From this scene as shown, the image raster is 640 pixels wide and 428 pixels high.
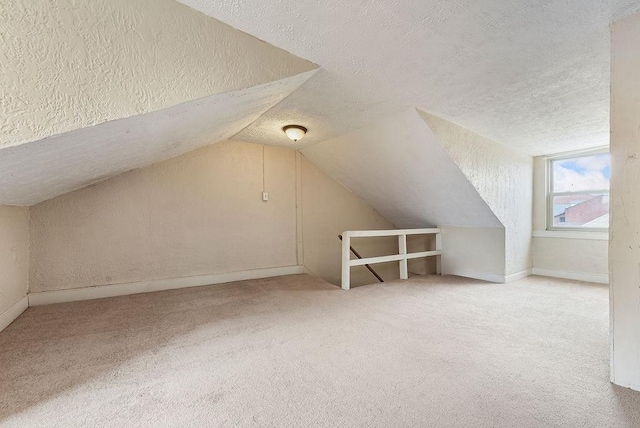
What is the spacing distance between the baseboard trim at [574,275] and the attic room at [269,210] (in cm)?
2

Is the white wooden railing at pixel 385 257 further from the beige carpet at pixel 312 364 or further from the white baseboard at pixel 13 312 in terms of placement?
the white baseboard at pixel 13 312

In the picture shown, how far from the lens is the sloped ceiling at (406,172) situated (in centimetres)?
300

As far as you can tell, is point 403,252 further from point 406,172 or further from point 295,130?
point 295,130

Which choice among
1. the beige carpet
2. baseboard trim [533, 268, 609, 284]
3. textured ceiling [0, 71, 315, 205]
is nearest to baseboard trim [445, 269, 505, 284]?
the beige carpet

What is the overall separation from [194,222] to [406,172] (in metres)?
2.91

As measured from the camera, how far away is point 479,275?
12.6 ft

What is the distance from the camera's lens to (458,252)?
4094 millimetres

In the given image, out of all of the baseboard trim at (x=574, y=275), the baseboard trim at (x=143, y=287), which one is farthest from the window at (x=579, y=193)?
the baseboard trim at (x=143, y=287)

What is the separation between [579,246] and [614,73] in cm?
330

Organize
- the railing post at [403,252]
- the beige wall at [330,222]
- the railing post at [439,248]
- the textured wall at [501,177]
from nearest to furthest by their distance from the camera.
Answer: the textured wall at [501,177]
the railing post at [403,252]
the railing post at [439,248]
the beige wall at [330,222]

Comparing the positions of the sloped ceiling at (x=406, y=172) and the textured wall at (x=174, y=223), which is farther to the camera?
the sloped ceiling at (x=406, y=172)

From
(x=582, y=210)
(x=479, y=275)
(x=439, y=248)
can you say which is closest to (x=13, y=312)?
(x=439, y=248)

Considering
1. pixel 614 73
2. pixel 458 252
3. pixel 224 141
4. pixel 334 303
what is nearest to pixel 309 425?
pixel 334 303

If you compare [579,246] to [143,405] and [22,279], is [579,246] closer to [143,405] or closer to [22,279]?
[143,405]
